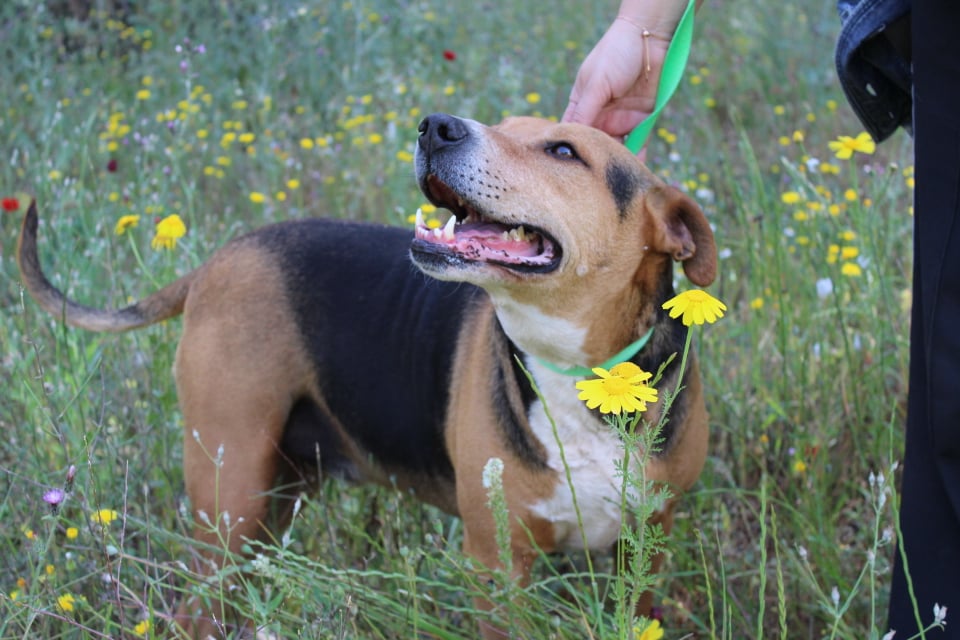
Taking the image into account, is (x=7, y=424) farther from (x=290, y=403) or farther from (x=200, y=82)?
(x=200, y=82)

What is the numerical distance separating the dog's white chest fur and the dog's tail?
4.25 feet

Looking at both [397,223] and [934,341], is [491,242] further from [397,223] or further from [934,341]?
[397,223]

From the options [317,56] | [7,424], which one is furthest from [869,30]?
[317,56]

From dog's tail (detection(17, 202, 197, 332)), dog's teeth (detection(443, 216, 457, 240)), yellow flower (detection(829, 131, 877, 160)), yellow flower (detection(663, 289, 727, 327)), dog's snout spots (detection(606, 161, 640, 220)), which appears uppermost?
yellow flower (detection(829, 131, 877, 160))

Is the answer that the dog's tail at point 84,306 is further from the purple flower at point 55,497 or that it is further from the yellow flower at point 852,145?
the yellow flower at point 852,145

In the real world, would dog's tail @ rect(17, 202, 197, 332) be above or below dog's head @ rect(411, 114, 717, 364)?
below

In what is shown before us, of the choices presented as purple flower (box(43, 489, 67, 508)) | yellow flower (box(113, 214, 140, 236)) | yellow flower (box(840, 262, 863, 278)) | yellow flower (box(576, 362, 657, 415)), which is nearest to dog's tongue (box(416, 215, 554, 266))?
yellow flower (box(576, 362, 657, 415))

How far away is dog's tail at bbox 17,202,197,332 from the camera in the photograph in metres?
3.38

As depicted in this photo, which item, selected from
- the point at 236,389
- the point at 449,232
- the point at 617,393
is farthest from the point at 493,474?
the point at 236,389

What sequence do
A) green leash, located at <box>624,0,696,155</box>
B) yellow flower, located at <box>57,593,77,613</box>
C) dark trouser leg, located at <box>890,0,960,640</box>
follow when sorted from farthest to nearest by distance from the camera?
green leash, located at <box>624,0,696,155</box> < yellow flower, located at <box>57,593,77,613</box> < dark trouser leg, located at <box>890,0,960,640</box>

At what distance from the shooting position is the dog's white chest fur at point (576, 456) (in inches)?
114

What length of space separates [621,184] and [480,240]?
0.44 meters

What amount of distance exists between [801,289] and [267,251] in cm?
209

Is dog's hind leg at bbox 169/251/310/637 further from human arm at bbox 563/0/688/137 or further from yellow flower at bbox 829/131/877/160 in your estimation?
yellow flower at bbox 829/131/877/160
